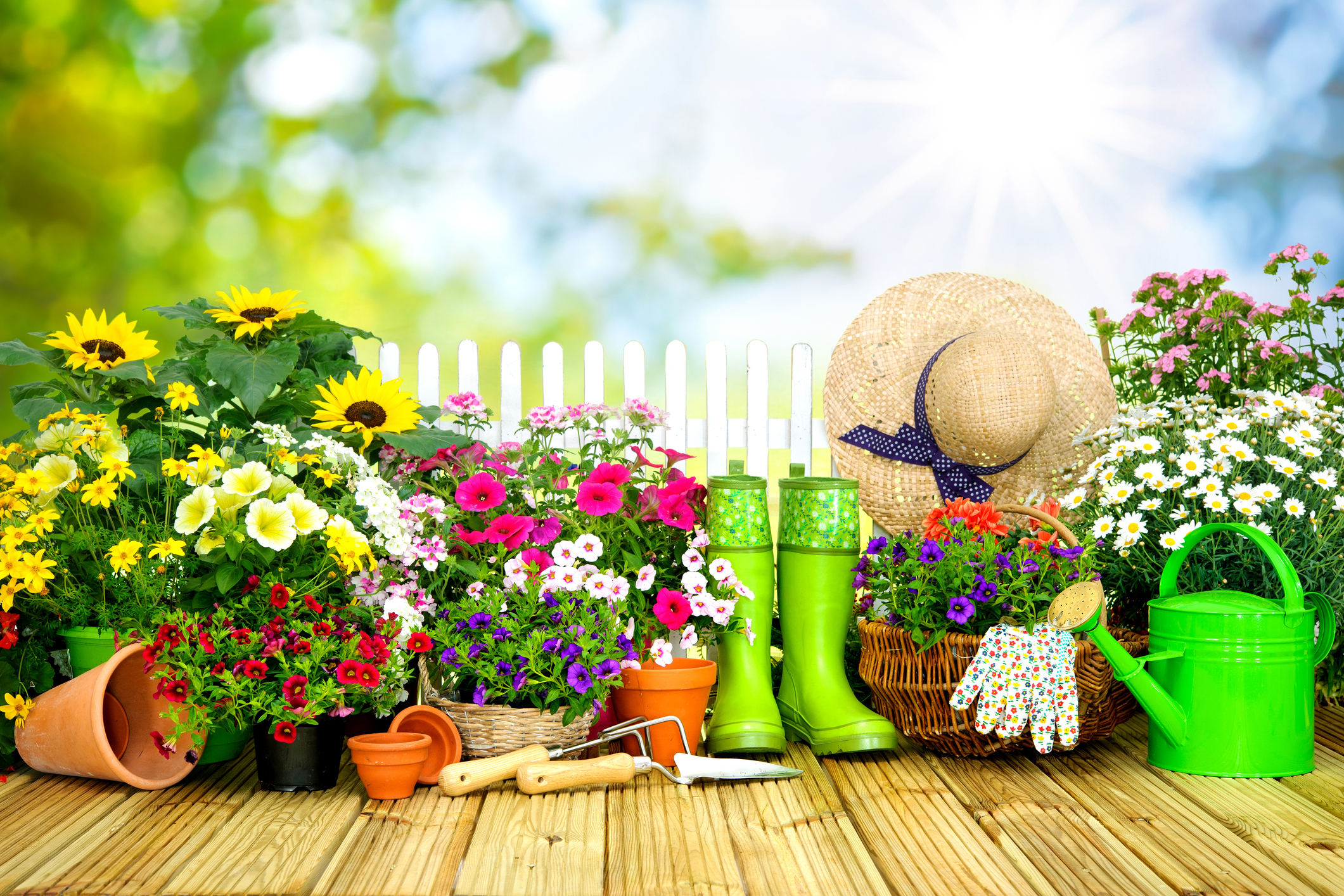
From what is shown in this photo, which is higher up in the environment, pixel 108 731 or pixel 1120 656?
pixel 1120 656

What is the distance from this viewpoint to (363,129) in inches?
223

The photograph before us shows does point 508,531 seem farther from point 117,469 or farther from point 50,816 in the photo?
point 50,816

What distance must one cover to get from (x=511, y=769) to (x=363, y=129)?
475cm

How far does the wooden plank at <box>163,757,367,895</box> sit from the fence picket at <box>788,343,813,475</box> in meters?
1.98

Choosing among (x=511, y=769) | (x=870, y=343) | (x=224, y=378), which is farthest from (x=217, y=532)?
(x=870, y=343)

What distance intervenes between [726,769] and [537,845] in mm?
422

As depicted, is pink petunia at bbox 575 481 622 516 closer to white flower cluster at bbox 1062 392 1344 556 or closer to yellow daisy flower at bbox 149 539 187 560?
yellow daisy flower at bbox 149 539 187 560

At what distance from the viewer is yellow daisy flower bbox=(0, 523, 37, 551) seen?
1.85 meters

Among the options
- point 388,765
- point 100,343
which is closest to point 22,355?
point 100,343

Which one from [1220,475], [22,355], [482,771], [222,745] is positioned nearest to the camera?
[482,771]

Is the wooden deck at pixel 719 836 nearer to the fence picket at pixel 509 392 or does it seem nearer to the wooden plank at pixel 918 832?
the wooden plank at pixel 918 832

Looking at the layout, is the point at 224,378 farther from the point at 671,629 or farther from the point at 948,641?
the point at 948,641

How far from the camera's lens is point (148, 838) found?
5.43 ft

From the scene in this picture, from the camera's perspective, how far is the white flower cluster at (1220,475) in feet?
7.26
